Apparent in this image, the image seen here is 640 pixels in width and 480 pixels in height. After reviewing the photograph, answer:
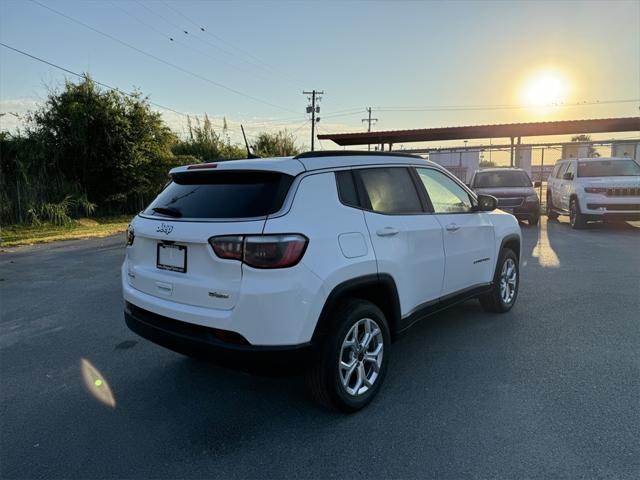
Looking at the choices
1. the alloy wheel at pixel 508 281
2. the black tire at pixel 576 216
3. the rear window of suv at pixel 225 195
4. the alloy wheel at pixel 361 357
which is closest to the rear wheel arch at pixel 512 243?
the alloy wheel at pixel 508 281

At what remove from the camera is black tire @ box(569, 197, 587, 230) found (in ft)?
42.0

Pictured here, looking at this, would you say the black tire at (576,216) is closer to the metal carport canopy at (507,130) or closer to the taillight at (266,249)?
the metal carport canopy at (507,130)

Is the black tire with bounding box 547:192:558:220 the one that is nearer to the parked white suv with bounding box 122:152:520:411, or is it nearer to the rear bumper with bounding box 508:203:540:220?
the rear bumper with bounding box 508:203:540:220

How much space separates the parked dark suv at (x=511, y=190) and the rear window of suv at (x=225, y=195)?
11384 mm

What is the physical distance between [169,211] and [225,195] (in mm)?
492

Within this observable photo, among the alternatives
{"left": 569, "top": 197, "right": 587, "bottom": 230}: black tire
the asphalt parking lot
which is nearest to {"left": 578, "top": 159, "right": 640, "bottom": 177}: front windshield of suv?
{"left": 569, "top": 197, "right": 587, "bottom": 230}: black tire

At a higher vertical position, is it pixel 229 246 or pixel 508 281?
pixel 229 246

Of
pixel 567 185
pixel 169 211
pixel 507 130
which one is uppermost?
pixel 507 130

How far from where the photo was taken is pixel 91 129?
19312mm

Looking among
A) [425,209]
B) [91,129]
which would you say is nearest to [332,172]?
[425,209]

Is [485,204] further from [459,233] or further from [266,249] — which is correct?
[266,249]

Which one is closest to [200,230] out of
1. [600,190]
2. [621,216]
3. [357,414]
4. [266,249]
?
[266,249]

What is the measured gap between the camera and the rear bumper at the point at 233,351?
2801mm

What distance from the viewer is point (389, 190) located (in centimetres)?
374
